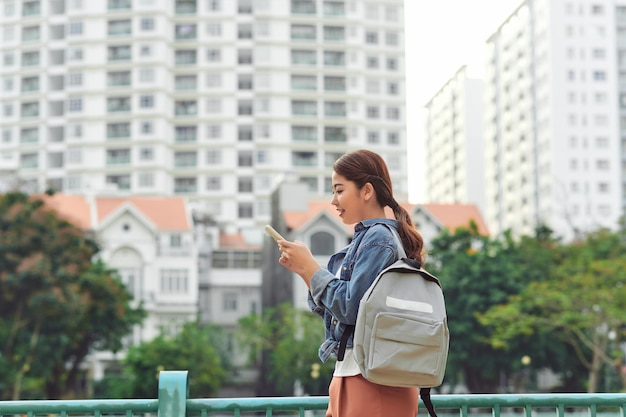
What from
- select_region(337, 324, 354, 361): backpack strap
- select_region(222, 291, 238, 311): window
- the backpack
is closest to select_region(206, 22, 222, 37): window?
select_region(222, 291, 238, 311): window

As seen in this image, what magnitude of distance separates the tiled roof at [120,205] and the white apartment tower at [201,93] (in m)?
18.6

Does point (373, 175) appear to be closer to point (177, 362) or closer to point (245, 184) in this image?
point (177, 362)

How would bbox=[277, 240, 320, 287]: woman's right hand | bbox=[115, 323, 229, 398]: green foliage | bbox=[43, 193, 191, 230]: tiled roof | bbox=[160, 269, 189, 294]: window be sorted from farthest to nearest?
bbox=[160, 269, 189, 294]: window, bbox=[43, 193, 191, 230]: tiled roof, bbox=[115, 323, 229, 398]: green foliage, bbox=[277, 240, 320, 287]: woman's right hand

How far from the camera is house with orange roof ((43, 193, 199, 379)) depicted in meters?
54.9

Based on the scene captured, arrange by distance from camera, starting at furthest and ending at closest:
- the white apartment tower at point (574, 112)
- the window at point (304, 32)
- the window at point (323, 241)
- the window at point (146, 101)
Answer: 1. the white apartment tower at point (574, 112)
2. the window at point (304, 32)
3. the window at point (146, 101)
4. the window at point (323, 241)

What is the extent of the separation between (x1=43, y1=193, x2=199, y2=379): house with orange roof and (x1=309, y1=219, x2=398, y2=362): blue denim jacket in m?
51.7

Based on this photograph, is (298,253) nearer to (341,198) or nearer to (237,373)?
(341,198)

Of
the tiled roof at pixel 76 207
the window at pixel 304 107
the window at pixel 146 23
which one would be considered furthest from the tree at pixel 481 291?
the window at pixel 146 23

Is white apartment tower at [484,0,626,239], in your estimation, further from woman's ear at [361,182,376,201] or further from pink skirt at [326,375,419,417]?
pink skirt at [326,375,419,417]

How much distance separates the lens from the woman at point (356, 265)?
339 centimetres

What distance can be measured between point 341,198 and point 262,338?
40.3m

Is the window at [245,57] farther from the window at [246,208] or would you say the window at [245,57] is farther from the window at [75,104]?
the window at [75,104]

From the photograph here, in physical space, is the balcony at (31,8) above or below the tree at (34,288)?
above

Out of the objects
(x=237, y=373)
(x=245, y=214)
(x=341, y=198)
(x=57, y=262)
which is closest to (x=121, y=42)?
(x=245, y=214)
